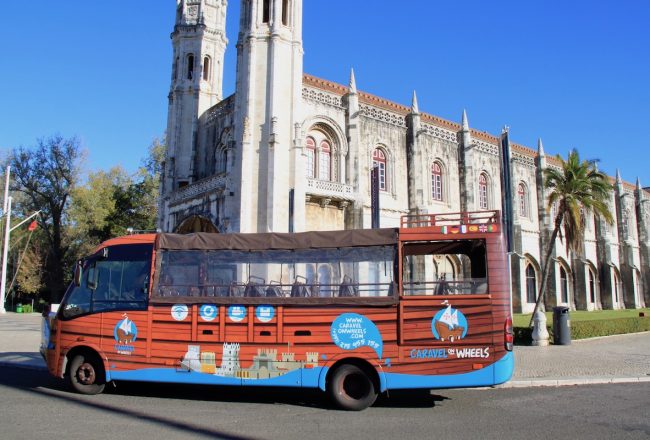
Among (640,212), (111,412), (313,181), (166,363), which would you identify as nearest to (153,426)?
(111,412)

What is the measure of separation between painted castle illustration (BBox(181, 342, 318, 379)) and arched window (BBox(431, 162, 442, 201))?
2369 centimetres

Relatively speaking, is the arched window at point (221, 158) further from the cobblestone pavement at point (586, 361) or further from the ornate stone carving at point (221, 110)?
the cobblestone pavement at point (586, 361)

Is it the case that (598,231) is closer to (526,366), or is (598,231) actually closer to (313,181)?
(313,181)

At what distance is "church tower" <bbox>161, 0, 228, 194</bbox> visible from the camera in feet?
96.9

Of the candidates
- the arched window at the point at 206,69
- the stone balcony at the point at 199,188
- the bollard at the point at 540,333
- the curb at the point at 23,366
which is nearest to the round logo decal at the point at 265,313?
the curb at the point at 23,366

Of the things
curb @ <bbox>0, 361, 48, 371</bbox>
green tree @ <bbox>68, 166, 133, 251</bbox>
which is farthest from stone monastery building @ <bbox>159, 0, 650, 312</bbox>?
green tree @ <bbox>68, 166, 133, 251</bbox>

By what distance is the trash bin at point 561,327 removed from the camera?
59.1 ft

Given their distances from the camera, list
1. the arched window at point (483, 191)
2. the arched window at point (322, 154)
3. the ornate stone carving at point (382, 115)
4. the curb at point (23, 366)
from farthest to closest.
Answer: the arched window at point (483, 191) → the ornate stone carving at point (382, 115) → the arched window at point (322, 154) → the curb at point (23, 366)

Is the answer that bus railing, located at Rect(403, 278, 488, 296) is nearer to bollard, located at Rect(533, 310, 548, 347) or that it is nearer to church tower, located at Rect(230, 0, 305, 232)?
bollard, located at Rect(533, 310, 548, 347)

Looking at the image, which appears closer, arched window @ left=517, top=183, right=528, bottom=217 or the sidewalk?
the sidewalk

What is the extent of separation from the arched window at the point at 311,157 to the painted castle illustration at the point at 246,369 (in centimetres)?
1671

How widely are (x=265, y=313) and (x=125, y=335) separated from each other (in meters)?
2.76

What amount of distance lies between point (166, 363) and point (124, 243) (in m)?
2.47

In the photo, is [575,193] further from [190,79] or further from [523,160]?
[190,79]
